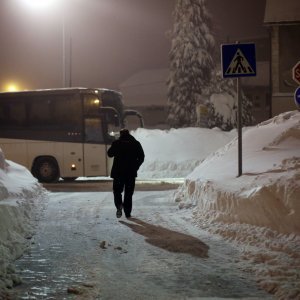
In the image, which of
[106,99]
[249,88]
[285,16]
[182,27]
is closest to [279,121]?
[106,99]

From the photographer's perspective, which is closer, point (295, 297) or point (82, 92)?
point (295, 297)

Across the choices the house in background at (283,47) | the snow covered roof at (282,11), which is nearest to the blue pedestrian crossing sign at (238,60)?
the house in background at (283,47)

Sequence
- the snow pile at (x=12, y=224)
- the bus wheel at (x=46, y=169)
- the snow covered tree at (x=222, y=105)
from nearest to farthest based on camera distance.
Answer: the snow pile at (x=12, y=224), the bus wheel at (x=46, y=169), the snow covered tree at (x=222, y=105)

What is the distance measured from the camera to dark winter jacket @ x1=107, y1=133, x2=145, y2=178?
400 inches

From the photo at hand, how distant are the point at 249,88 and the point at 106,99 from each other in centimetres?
2910

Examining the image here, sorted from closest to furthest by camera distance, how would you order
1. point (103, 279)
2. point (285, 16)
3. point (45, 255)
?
point (103, 279), point (45, 255), point (285, 16)

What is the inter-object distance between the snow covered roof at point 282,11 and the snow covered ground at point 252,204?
19.7 m

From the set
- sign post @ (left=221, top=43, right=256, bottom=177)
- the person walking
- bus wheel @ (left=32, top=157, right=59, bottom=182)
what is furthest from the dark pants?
bus wheel @ (left=32, top=157, right=59, bottom=182)

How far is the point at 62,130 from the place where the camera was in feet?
64.4

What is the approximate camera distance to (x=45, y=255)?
7.24 m

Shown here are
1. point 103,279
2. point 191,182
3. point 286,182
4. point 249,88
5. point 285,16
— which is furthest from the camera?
point 249,88

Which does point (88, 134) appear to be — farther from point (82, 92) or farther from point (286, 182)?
point (286, 182)

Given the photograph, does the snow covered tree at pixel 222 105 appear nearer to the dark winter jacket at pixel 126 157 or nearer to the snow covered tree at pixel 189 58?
the snow covered tree at pixel 189 58

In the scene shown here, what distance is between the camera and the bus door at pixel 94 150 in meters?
19.3
